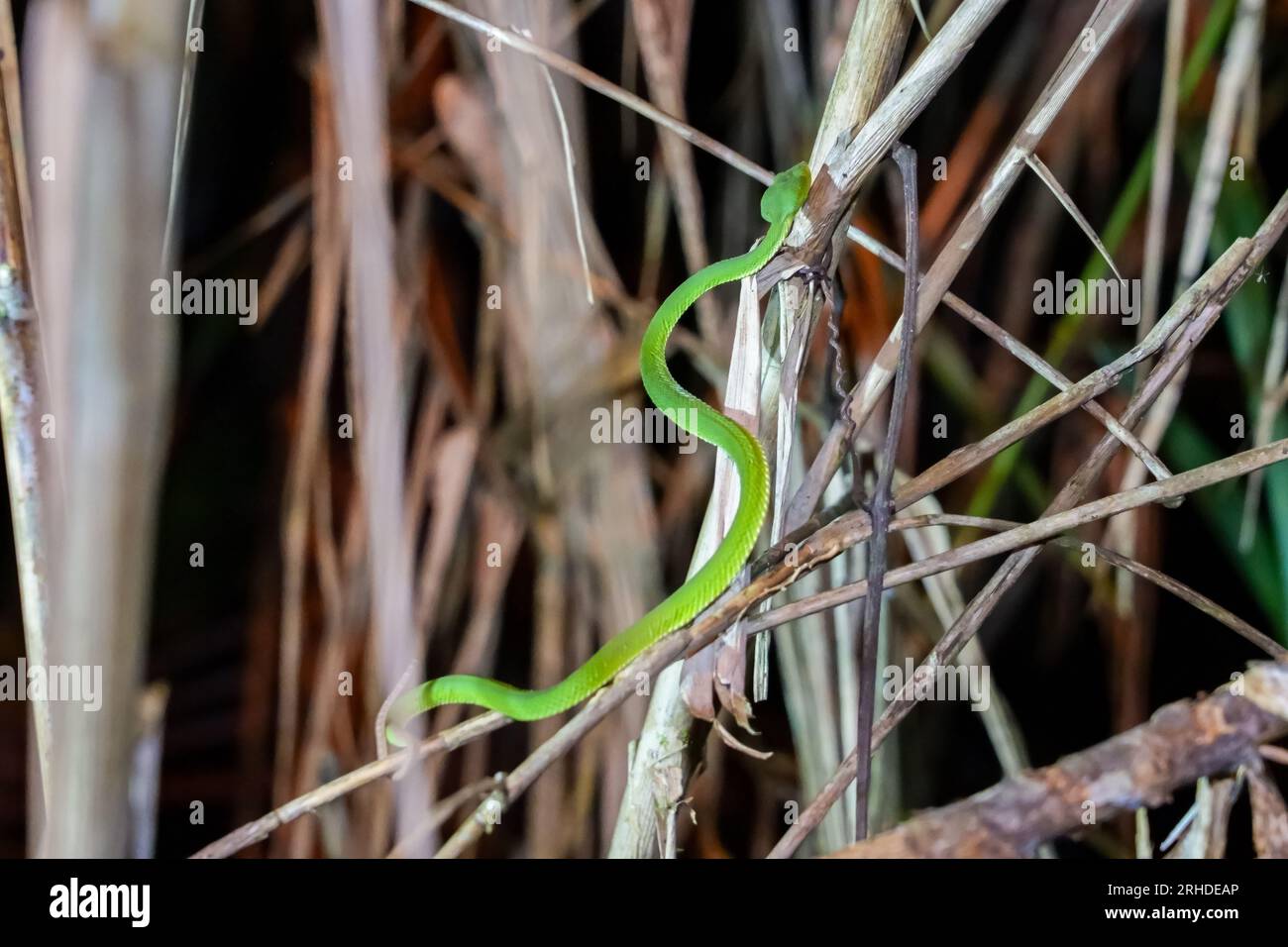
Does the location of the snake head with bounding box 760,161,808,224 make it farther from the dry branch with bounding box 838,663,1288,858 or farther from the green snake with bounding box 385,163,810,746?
the dry branch with bounding box 838,663,1288,858

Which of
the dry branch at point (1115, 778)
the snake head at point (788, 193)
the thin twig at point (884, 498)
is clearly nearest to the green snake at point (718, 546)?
the snake head at point (788, 193)

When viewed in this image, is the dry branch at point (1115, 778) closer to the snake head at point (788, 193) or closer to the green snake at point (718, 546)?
the green snake at point (718, 546)

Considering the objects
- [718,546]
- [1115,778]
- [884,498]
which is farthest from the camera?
[718,546]

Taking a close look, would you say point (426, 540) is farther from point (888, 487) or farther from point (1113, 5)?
point (1113, 5)

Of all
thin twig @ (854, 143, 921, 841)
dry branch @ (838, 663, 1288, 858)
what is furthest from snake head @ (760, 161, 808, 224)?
dry branch @ (838, 663, 1288, 858)

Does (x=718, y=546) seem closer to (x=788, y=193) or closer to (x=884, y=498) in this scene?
(x=884, y=498)

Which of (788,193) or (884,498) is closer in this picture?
(884,498)

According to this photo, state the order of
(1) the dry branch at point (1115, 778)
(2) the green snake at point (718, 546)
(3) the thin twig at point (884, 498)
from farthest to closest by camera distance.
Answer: (2) the green snake at point (718, 546) < (3) the thin twig at point (884, 498) < (1) the dry branch at point (1115, 778)

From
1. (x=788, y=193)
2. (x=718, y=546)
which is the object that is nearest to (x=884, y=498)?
(x=718, y=546)

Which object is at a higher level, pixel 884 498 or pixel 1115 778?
pixel 884 498
